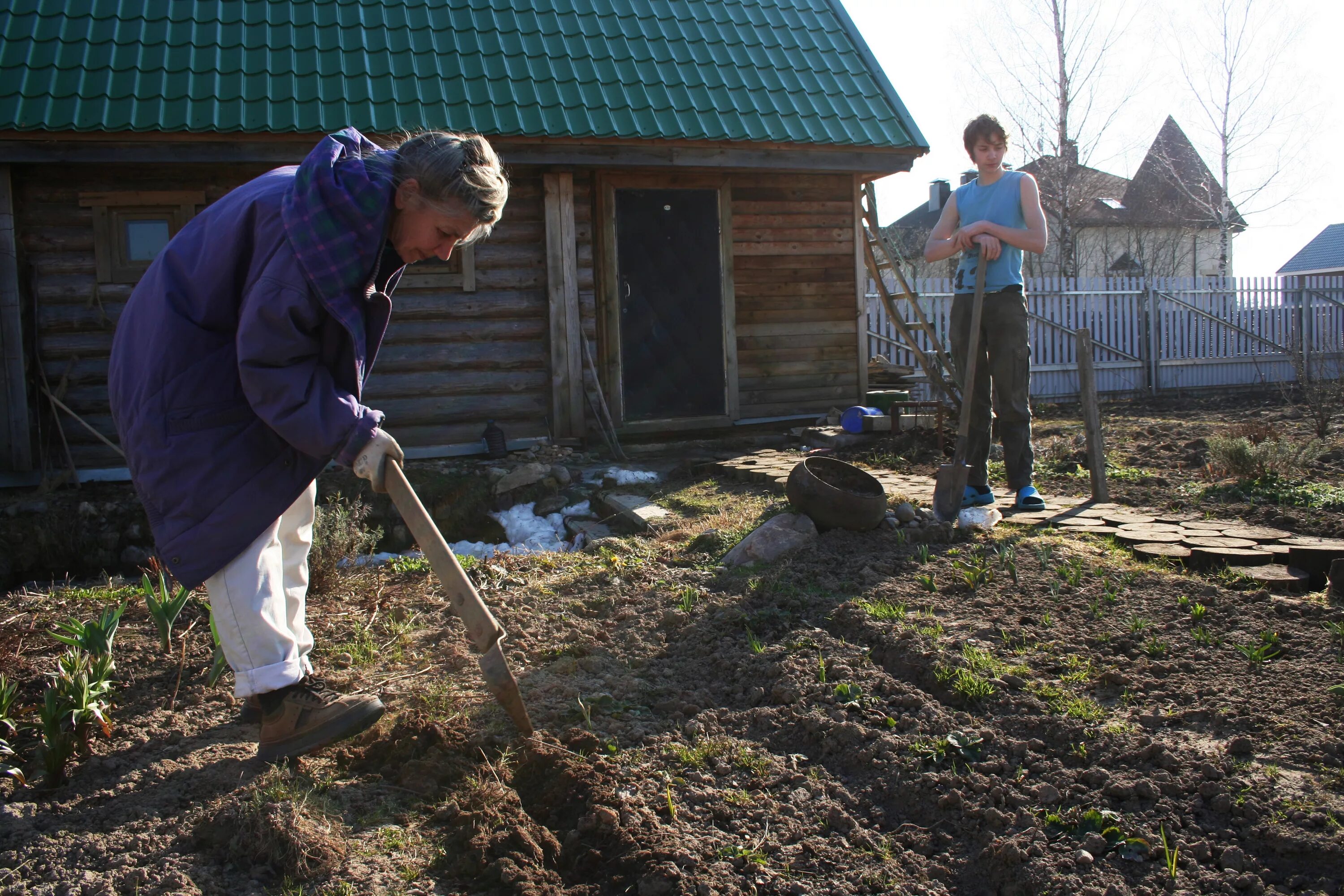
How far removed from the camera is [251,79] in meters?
7.13

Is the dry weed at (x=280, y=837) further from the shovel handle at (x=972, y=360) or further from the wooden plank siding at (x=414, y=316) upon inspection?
the wooden plank siding at (x=414, y=316)

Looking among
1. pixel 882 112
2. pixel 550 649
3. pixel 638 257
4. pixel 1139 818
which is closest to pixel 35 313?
pixel 638 257

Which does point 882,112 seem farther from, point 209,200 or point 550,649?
point 550,649

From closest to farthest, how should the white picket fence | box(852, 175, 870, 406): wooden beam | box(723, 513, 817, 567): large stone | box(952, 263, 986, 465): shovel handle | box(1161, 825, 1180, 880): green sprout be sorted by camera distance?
box(1161, 825, 1180, 880): green sprout, box(723, 513, 817, 567): large stone, box(952, 263, 986, 465): shovel handle, box(852, 175, 870, 406): wooden beam, the white picket fence

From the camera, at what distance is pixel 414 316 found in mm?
7605

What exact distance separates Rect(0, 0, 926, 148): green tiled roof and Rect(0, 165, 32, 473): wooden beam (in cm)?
87

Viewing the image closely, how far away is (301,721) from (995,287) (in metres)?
3.62

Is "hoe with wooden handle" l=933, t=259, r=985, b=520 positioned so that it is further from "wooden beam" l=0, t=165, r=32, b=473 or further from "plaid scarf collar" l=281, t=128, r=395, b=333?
"wooden beam" l=0, t=165, r=32, b=473

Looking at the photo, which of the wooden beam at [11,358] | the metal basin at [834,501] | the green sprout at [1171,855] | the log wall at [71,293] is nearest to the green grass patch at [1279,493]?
the metal basin at [834,501]

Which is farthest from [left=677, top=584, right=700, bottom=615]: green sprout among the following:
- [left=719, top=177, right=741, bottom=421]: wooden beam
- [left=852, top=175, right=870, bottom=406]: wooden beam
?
[left=852, top=175, right=870, bottom=406]: wooden beam

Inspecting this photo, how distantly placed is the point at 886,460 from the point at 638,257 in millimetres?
3024

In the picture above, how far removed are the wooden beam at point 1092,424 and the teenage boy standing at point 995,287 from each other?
50 cm

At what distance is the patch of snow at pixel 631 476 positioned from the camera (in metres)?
6.50

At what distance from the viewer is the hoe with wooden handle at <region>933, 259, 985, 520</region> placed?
4.46 metres
